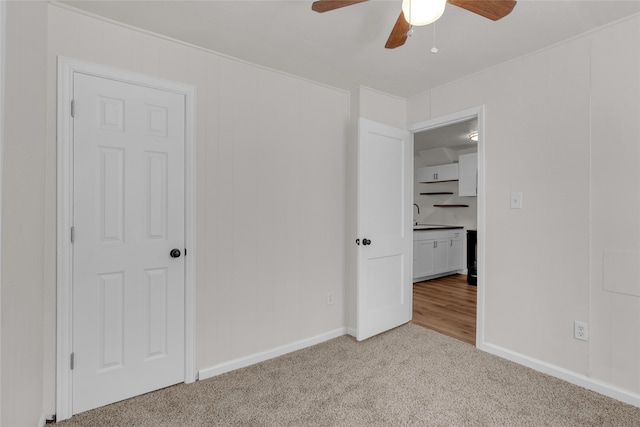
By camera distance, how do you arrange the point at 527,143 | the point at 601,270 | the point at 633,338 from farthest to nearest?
the point at 527,143
the point at 601,270
the point at 633,338

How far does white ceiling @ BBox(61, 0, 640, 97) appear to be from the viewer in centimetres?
185

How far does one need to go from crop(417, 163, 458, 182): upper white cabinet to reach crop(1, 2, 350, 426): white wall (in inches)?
131

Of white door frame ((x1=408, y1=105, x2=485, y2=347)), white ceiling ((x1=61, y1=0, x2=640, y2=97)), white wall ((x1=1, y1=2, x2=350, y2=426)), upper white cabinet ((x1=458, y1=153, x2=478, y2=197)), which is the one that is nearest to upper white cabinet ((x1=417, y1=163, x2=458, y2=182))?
upper white cabinet ((x1=458, y1=153, x2=478, y2=197))

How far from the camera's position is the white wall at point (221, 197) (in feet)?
4.14

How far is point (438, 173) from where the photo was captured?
5906 millimetres

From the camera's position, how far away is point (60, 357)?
181 cm

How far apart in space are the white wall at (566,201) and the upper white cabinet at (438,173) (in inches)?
120

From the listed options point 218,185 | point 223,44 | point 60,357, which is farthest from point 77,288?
point 223,44

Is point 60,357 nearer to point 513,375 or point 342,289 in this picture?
point 342,289

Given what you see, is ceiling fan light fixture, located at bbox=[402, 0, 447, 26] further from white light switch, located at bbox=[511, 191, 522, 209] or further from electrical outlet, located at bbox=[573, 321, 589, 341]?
electrical outlet, located at bbox=[573, 321, 589, 341]

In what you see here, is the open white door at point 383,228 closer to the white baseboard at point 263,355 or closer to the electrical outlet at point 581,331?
the white baseboard at point 263,355

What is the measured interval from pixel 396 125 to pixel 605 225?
6.24 feet

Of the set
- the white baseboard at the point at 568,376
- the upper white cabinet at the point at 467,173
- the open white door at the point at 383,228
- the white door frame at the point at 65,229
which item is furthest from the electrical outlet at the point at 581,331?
the upper white cabinet at the point at 467,173

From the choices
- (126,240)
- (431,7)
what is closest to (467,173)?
(431,7)
